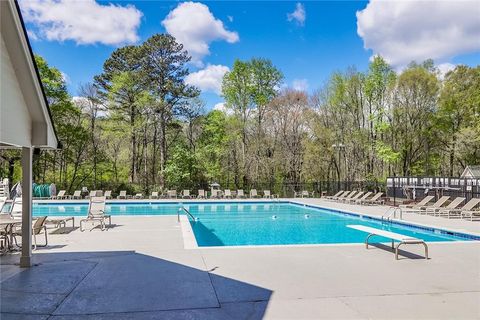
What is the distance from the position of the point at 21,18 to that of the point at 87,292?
3569mm

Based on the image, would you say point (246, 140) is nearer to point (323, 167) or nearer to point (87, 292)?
point (323, 167)

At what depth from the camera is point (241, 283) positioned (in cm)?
518

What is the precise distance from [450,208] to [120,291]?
525 inches

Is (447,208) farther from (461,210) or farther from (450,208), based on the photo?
(461,210)

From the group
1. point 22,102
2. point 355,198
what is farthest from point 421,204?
point 22,102

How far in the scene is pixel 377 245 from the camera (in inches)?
320

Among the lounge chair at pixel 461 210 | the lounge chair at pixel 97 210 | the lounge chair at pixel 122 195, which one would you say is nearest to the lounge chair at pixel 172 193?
the lounge chair at pixel 122 195

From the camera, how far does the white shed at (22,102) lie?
4.85m

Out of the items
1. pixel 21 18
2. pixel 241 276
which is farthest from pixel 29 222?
pixel 241 276

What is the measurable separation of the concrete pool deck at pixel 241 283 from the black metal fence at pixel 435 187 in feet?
31.8

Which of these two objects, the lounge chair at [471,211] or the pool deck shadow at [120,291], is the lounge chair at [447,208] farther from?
the pool deck shadow at [120,291]

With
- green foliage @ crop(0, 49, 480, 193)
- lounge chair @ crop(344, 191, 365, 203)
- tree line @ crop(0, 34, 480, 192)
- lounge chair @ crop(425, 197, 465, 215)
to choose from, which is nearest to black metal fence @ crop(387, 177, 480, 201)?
lounge chair @ crop(425, 197, 465, 215)

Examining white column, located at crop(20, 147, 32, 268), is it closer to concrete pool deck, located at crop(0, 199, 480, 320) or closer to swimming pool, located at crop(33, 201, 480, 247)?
concrete pool deck, located at crop(0, 199, 480, 320)

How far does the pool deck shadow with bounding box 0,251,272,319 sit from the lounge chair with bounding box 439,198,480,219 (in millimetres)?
11434
